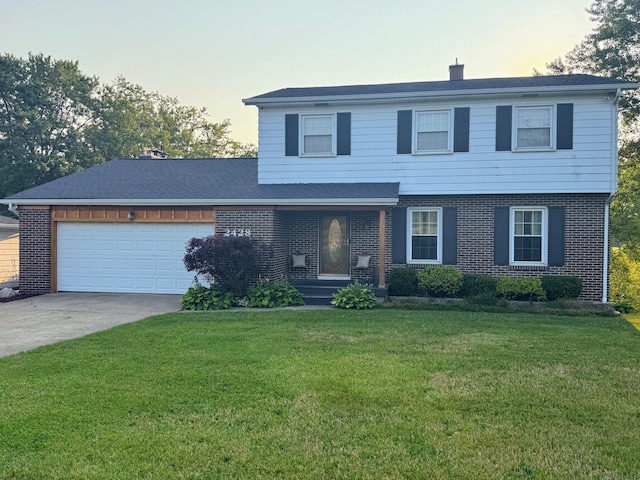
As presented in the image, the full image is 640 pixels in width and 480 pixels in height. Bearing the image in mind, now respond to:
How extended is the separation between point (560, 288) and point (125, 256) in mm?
11658

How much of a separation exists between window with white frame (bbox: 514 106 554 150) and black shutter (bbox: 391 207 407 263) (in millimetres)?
3468

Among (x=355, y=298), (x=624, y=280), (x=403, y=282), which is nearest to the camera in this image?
(x=355, y=298)

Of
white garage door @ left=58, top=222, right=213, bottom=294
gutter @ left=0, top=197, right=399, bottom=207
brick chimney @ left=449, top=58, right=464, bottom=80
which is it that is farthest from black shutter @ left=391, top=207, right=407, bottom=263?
brick chimney @ left=449, top=58, right=464, bottom=80

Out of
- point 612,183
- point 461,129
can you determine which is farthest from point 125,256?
point 612,183

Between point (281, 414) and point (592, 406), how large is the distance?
310 cm

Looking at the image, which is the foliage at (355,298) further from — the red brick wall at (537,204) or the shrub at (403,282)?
the red brick wall at (537,204)

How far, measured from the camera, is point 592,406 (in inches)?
208

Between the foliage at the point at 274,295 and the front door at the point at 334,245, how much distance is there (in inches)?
87.9

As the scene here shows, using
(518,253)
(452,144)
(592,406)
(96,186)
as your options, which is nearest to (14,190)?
A: (96,186)

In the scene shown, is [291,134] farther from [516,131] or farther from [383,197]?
[516,131]

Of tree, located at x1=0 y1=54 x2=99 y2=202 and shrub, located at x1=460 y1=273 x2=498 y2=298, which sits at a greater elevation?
tree, located at x1=0 y1=54 x2=99 y2=202

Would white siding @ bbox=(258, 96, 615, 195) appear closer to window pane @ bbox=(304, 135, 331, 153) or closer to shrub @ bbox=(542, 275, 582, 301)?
window pane @ bbox=(304, 135, 331, 153)

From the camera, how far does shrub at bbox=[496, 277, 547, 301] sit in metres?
12.9

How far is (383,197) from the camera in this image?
13.1m
